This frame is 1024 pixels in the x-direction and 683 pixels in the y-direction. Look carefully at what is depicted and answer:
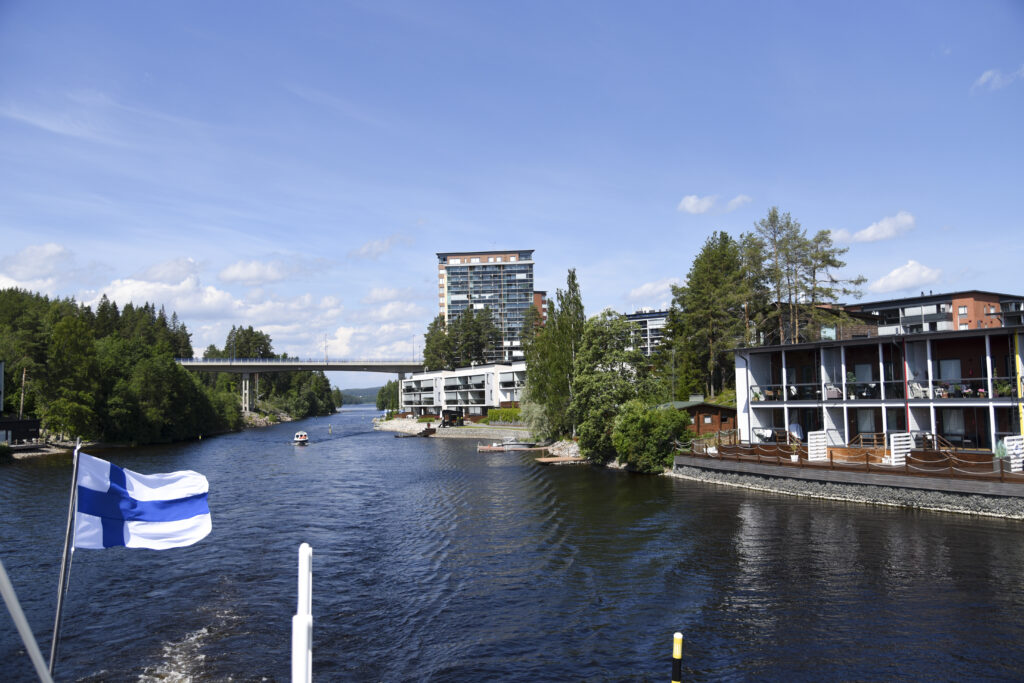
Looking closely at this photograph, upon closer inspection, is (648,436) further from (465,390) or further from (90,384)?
(465,390)

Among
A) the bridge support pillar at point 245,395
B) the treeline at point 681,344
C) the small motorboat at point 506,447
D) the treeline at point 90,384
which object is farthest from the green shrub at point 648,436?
the bridge support pillar at point 245,395

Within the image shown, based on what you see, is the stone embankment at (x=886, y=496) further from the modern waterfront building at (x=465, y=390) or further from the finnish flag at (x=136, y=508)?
the modern waterfront building at (x=465, y=390)

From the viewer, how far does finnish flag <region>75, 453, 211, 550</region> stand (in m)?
9.94

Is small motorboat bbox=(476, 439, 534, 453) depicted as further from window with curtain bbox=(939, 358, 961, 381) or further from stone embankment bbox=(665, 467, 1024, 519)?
window with curtain bbox=(939, 358, 961, 381)

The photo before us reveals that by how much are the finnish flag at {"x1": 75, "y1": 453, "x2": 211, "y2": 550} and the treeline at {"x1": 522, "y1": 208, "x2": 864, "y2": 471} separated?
44.9m

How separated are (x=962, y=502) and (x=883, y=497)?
3.75 m

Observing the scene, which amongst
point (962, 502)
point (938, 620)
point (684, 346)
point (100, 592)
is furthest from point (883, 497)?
point (684, 346)

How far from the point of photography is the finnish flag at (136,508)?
994cm

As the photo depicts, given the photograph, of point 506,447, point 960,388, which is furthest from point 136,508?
point 506,447

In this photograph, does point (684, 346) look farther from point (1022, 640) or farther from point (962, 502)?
point (1022, 640)

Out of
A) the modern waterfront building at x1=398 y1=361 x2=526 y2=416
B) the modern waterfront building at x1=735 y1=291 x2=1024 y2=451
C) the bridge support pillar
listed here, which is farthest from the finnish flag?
the bridge support pillar

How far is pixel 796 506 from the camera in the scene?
3594 centimetres

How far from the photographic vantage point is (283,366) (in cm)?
14988

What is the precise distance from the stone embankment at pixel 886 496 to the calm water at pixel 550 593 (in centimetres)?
125
